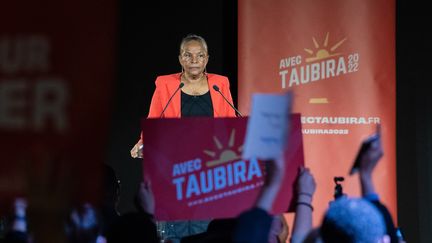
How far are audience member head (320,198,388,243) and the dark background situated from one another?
15.0ft

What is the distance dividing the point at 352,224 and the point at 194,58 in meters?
3.60

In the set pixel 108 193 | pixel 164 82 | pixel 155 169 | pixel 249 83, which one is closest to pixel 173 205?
pixel 155 169

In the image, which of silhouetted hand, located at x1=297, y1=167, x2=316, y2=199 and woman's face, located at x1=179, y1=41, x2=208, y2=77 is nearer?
silhouetted hand, located at x1=297, y1=167, x2=316, y2=199

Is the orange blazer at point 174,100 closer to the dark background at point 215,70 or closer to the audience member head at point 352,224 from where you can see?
the dark background at point 215,70

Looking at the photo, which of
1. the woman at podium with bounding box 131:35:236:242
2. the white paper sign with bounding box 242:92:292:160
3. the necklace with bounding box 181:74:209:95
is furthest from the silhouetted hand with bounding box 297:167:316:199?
the necklace with bounding box 181:74:209:95

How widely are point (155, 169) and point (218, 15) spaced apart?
4129 mm

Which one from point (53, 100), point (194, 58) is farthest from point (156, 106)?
point (53, 100)

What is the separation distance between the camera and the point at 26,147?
1.50 m

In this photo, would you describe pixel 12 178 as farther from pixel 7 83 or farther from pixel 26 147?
pixel 7 83

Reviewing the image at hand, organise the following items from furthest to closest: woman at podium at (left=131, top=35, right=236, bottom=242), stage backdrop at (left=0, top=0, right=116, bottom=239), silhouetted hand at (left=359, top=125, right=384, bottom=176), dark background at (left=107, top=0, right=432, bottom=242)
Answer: dark background at (left=107, top=0, right=432, bottom=242)
woman at podium at (left=131, top=35, right=236, bottom=242)
silhouetted hand at (left=359, top=125, right=384, bottom=176)
stage backdrop at (left=0, top=0, right=116, bottom=239)

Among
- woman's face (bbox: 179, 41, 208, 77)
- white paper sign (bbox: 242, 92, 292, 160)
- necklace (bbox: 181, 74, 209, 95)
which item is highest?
woman's face (bbox: 179, 41, 208, 77)

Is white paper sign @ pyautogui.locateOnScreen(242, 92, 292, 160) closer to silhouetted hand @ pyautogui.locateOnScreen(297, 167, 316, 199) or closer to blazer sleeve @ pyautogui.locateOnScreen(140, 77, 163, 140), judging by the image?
silhouetted hand @ pyautogui.locateOnScreen(297, 167, 316, 199)

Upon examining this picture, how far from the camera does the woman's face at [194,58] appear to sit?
5.01 metres

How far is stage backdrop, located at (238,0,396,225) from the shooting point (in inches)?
214
